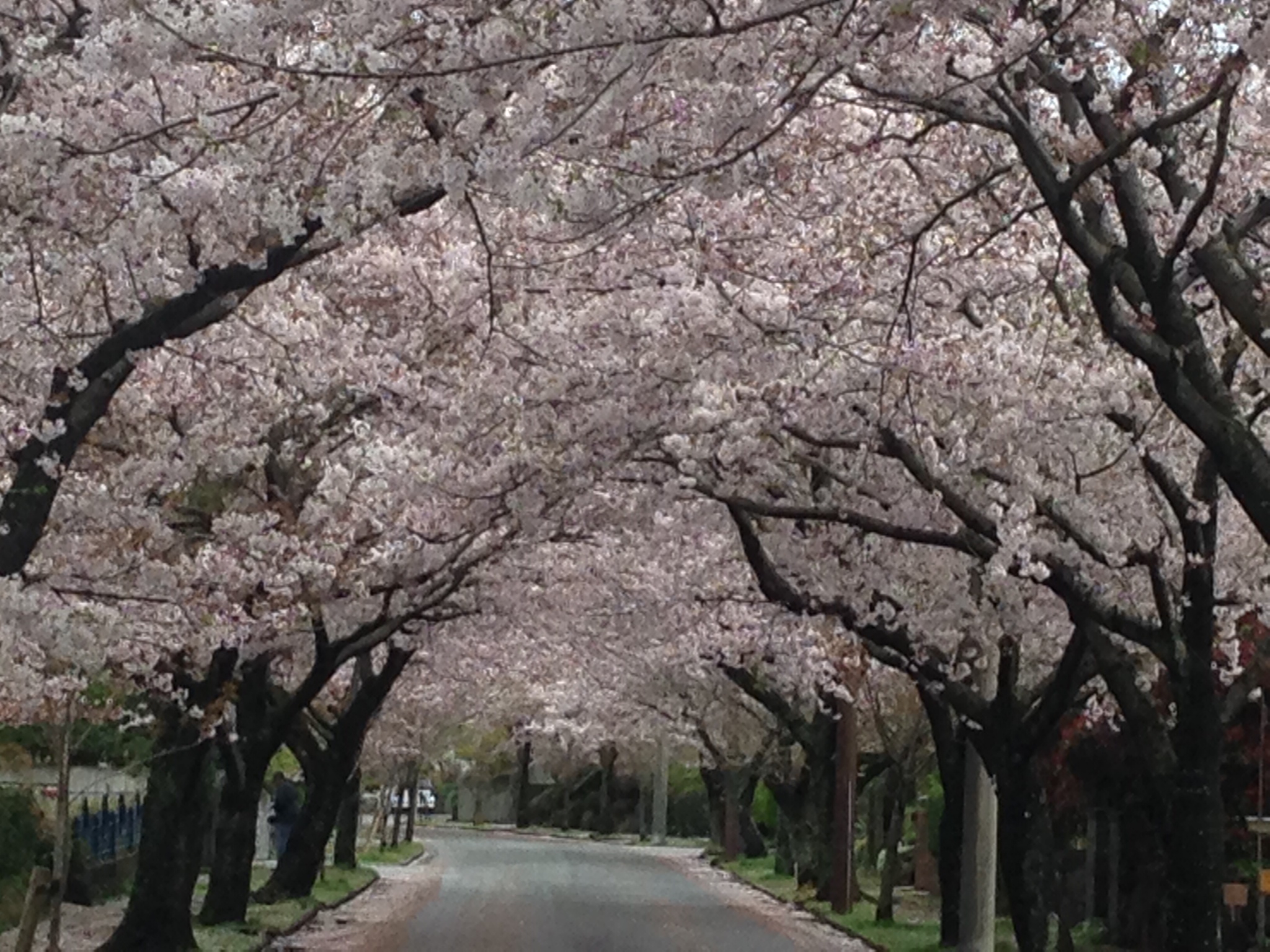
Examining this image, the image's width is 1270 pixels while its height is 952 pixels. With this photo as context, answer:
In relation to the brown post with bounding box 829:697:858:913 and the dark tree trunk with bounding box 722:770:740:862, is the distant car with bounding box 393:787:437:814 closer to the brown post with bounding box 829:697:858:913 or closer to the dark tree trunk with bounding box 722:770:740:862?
the dark tree trunk with bounding box 722:770:740:862

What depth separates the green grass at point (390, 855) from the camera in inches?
2008

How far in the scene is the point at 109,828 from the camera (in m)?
31.6

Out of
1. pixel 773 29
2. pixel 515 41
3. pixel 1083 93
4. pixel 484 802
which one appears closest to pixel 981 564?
pixel 1083 93

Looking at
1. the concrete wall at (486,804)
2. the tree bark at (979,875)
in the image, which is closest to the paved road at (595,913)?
the tree bark at (979,875)

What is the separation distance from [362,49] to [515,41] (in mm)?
593

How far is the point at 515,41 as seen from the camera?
7832 millimetres

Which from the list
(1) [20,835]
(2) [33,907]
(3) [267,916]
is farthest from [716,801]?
(2) [33,907]

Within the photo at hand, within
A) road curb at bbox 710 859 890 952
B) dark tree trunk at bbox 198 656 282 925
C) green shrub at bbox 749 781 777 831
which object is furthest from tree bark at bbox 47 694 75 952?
green shrub at bbox 749 781 777 831

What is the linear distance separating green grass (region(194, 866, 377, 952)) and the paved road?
5.33 ft

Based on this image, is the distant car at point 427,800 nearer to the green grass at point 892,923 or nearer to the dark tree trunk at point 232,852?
the green grass at point 892,923

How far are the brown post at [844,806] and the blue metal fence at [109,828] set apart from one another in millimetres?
10837

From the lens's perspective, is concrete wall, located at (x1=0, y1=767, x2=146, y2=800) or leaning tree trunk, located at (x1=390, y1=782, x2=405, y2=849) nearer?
concrete wall, located at (x1=0, y1=767, x2=146, y2=800)

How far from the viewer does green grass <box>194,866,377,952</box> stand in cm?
2255

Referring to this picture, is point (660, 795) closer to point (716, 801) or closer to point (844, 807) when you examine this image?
point (716, 801)
